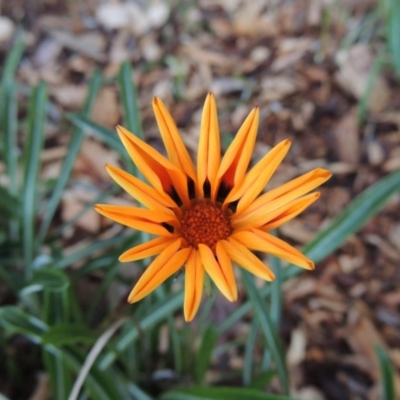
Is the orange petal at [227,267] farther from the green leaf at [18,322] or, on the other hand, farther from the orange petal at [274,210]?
the green leaf at [18,322]

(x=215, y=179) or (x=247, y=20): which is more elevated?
(x=247, y=20)

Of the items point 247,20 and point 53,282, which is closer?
point 53,282

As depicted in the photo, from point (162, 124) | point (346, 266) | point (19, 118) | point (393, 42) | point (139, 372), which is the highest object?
point (19, 118)

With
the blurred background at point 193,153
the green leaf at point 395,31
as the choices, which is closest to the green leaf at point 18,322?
the blurred background at point 193,153

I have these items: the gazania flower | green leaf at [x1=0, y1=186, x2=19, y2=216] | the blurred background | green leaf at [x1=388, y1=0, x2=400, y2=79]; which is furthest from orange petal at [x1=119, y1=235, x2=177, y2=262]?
green leaf at [x1=388, y1=0, x2=400, y2=79]

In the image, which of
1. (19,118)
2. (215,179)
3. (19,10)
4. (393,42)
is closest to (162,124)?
(215,179)

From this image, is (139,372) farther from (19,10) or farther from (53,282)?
(19,10)

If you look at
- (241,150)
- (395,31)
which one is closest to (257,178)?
(241,150)
